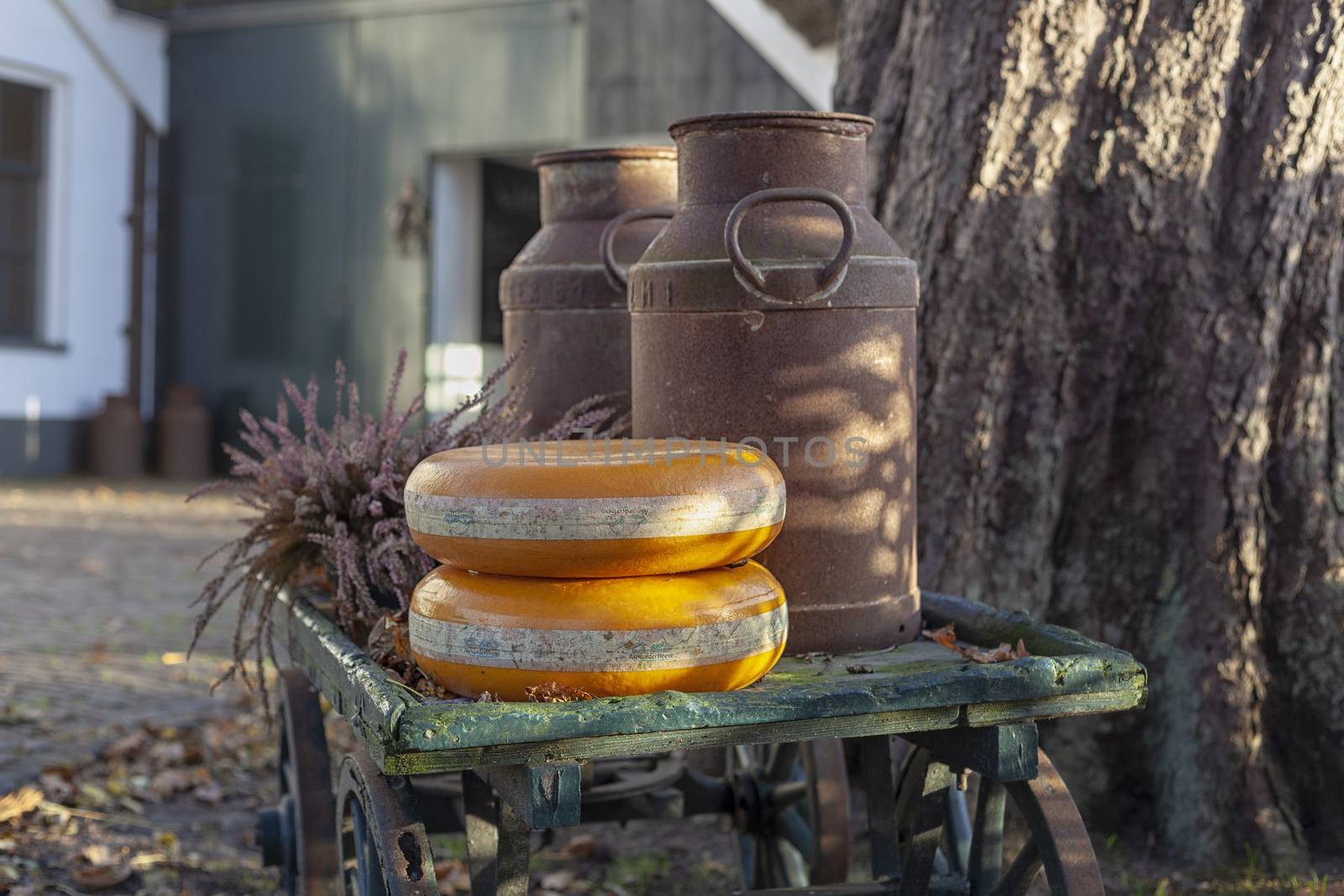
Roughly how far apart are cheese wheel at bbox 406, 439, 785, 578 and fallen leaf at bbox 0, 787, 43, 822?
2.21 m

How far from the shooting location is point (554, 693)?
5.60 feet

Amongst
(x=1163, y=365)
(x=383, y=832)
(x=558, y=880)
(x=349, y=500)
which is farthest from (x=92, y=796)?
(x=1163, y=365)

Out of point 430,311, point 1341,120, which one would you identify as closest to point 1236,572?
point 1341,120

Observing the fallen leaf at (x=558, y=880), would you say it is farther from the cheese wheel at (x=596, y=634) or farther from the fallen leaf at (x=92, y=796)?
the cheese wheel at (x=596, y=634)

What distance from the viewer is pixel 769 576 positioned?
1.92 meters

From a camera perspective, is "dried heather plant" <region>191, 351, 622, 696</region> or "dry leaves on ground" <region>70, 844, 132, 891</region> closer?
"dried heather plant" <region>191, 351, 622, 696</region>

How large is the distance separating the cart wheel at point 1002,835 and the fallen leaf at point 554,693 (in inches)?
26.7

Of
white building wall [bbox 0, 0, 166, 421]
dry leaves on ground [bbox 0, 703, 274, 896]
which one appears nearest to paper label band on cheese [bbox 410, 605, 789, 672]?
dry leaves on ground [bbox 0, 703, 274, 896]

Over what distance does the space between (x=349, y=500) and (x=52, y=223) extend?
34.3 feet

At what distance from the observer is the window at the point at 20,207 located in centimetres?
1136

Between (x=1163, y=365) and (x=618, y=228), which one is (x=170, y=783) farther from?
(x=1163, y=365)

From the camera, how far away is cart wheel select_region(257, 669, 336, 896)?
2.42 m

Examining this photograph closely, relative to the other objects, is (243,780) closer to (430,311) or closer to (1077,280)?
(1077,280)

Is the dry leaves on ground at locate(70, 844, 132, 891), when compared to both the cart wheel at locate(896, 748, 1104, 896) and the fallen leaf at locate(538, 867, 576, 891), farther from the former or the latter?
the cart wheel at locate(896, 748, 1104, 896)
